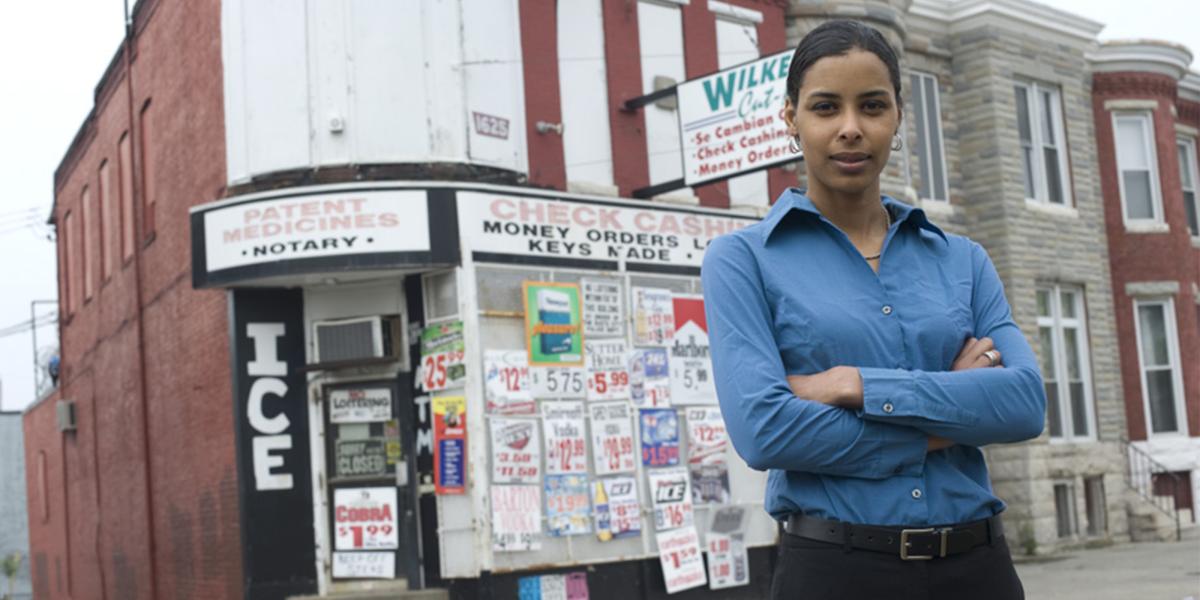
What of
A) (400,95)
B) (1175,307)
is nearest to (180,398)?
(400,95)

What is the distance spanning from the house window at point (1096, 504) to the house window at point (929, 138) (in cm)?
533

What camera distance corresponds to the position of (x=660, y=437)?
15633mm

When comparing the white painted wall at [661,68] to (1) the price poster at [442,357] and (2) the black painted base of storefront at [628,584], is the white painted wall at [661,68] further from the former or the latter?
Answer: (2) the black painted base of storefront at [628,584]

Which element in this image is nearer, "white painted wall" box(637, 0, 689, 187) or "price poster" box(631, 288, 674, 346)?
"price poster" box(631, 288, 674, 346)

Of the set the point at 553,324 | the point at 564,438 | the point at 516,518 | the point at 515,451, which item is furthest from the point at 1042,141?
the point at 516,518

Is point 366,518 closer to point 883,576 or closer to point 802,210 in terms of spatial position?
point 802,210

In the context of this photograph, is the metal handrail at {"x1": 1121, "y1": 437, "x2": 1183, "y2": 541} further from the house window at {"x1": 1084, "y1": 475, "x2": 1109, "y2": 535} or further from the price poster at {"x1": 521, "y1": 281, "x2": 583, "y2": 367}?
the price poster at {"x1": 521, "y1": 281, "x2": 583, "y2": 367}

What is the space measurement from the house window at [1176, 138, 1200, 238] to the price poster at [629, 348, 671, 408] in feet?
52.1

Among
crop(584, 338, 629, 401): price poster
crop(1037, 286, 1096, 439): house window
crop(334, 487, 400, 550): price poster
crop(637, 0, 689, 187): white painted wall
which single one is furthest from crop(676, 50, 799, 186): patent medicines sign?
crop(1037, 286, 1096, 439): house window

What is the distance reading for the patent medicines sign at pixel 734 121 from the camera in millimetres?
14086

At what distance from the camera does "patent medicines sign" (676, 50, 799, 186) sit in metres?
14.1

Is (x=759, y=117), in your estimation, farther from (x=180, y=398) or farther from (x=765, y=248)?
(x=765, y=248)

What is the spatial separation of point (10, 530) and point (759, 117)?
3496cm

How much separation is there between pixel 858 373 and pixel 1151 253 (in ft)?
78.5
